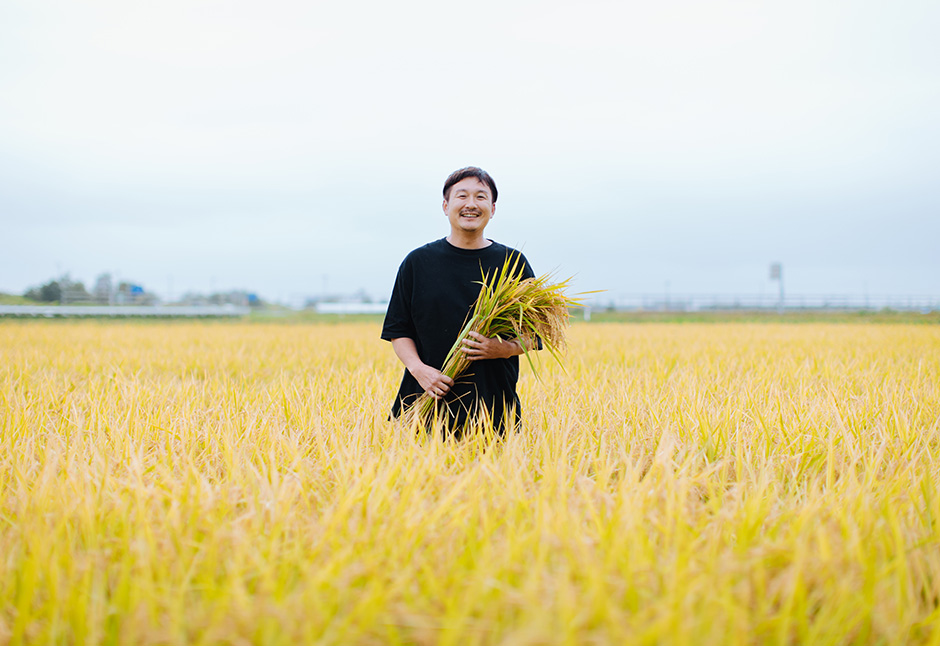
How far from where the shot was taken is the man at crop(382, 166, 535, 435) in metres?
2.70

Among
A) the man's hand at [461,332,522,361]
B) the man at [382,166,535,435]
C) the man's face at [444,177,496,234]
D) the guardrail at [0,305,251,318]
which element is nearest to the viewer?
the man's hand at [461,332,522,361]

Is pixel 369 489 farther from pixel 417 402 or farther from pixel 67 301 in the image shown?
pixel 67 301

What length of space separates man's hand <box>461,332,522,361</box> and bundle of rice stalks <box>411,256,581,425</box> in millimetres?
30

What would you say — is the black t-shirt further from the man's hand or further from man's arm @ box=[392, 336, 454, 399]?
the man's hand

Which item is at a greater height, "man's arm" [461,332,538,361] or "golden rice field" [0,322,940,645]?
"man's arm" [461,332,538,361]

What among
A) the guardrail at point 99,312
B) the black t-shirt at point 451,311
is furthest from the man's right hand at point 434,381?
the guardrail at point 99,312

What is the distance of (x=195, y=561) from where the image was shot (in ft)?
4.18

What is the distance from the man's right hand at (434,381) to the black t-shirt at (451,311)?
9.1 inches

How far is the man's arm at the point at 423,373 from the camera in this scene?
243 cm

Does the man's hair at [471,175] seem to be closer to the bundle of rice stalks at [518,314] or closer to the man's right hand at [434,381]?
the bundle of rice stalks at [518,314]

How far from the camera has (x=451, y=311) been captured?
8.94 ft

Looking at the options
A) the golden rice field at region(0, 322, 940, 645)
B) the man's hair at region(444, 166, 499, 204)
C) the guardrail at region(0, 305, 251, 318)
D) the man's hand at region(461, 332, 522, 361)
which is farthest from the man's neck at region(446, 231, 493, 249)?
the guardrail at region(0, 305, 251, 318)

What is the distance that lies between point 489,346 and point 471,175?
0.78 metres

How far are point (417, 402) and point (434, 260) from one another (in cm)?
68
